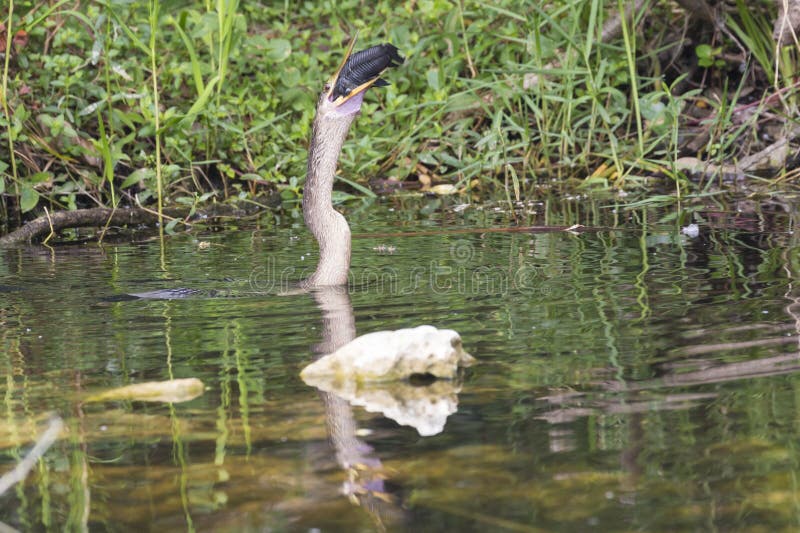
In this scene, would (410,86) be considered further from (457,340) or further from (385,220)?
(457,340)

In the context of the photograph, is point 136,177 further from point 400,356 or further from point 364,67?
point 400,356

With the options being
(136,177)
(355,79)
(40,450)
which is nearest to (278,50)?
(136,177)

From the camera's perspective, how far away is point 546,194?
8.19 meters

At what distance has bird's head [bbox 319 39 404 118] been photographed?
4.89 meters

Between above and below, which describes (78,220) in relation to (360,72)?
below

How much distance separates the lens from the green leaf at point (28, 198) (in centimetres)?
720

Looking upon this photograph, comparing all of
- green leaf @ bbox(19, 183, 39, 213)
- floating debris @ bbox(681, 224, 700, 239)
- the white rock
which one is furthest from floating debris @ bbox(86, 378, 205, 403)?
green leaf @ bbox(19, 183, 39, 213)

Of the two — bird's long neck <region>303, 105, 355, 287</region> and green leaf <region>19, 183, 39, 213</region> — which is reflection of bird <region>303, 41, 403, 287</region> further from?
green leaf <region>19, 183, 39, 213</region>

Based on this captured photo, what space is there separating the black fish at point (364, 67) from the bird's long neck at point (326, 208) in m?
0.15

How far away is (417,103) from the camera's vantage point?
9078mm

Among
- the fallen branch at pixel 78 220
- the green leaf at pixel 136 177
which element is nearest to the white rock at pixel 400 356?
the fallen branch at pixel 78 220

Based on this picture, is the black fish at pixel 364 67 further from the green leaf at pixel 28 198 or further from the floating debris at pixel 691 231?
the green leaf at pixel 28 198

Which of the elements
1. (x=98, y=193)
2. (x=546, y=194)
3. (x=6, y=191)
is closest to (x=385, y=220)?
(x=546, y=194)

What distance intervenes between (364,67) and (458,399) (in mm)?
2219
